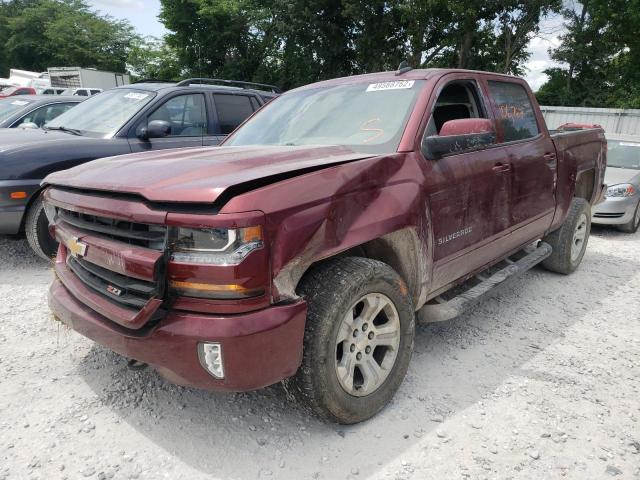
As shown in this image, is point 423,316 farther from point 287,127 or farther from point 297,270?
point 287,127

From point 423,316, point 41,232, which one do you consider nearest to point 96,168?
point 423,316

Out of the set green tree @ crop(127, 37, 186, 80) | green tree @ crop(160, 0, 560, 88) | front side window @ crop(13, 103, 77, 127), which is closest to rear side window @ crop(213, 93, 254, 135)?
front side window @ crop(13, 103, 77, 127)

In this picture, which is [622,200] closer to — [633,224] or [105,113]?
[633,224]

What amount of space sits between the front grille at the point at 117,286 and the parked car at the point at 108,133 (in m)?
2.46

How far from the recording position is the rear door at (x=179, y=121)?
17.6 ft

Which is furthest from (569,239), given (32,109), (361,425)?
(32,109)

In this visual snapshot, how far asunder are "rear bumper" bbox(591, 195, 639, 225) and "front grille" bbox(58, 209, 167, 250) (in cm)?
703

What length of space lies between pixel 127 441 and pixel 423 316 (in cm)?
185

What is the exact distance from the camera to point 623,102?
21.5 m

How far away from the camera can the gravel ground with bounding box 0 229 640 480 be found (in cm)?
228

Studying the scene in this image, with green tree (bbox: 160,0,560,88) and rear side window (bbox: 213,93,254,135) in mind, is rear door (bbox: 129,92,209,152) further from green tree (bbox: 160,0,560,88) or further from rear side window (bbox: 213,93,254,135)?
green tree (bbox: 160,0,560,88)

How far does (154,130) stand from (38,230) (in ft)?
4.80

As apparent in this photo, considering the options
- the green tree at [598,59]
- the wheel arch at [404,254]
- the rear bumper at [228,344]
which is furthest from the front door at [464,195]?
the green tree at [598,59]

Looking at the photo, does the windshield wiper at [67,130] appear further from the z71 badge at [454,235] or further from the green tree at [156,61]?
the green tree at [156,61]
